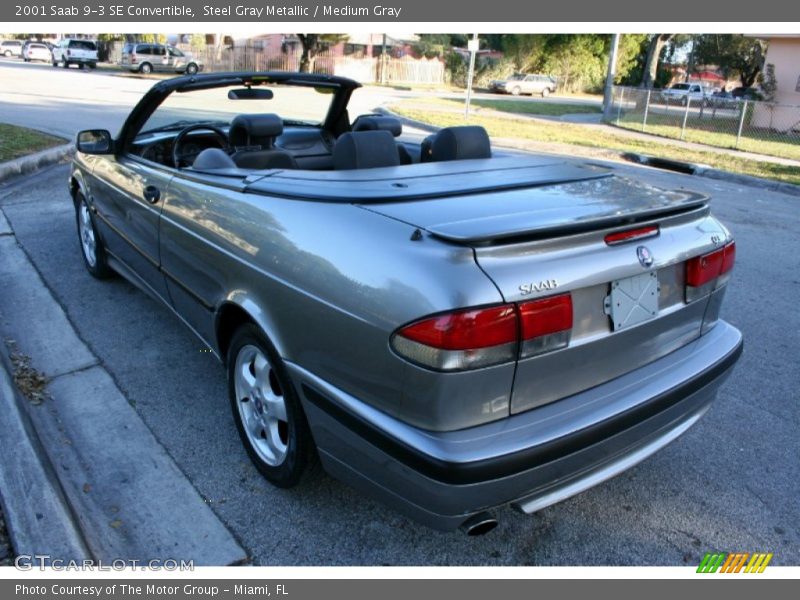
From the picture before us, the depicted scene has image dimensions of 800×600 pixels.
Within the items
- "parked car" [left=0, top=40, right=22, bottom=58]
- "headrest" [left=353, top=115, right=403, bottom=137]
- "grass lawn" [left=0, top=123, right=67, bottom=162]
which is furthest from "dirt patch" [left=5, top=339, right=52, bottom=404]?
"parked car" [left=0, top=40, right=22, bottom=58]

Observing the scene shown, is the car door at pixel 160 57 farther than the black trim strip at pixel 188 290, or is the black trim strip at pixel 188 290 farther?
the car door at pixel 160 57

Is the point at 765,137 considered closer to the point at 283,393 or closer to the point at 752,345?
the point at 752,345

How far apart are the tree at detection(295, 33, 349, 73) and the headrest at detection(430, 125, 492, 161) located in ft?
122

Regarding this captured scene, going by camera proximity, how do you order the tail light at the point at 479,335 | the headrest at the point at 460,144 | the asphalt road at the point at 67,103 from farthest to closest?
the asphalt road at the point at 67,103 → the headrest at the point at 460,144 → the tail light at the point at 479,335

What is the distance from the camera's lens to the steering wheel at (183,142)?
393 centimetres

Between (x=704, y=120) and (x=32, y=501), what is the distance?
84.6 ft

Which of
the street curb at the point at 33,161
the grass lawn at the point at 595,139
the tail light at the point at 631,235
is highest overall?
the tail light at the point at 631,235

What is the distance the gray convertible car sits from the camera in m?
1.92

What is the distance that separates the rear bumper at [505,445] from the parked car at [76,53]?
4193 centimetres

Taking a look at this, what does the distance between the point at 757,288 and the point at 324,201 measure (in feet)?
14.7

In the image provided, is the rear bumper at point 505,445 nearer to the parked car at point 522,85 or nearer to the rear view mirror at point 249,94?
the rear view mirror at point 249,94

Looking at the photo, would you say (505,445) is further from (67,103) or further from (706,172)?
(67,103)

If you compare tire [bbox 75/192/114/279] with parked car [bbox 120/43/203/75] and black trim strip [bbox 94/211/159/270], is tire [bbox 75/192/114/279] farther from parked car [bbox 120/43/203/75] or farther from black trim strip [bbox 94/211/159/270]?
parked car [bbox 120/43/203/75]

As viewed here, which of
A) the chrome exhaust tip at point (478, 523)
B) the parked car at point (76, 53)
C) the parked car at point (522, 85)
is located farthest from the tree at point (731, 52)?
the chrome exhaust tip at point (478, 523)
